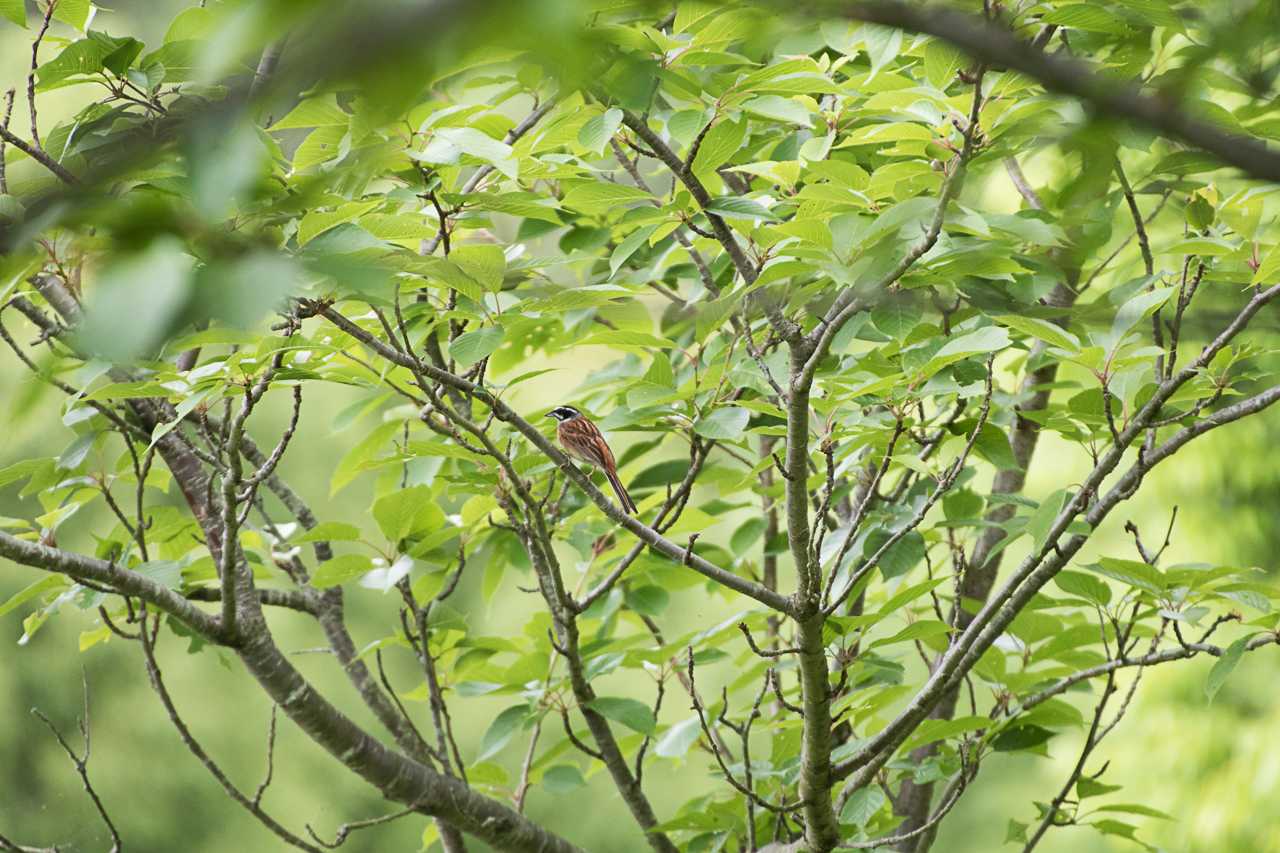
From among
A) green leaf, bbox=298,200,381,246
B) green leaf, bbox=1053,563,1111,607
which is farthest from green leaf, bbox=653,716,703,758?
green leaf, bbox=298,200,381,246

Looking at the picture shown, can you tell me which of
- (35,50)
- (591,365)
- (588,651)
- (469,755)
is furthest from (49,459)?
(469,755)

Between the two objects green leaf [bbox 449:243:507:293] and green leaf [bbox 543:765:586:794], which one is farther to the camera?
green leaf [bbox 543:765:586:794]

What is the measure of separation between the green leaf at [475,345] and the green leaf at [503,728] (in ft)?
2.13

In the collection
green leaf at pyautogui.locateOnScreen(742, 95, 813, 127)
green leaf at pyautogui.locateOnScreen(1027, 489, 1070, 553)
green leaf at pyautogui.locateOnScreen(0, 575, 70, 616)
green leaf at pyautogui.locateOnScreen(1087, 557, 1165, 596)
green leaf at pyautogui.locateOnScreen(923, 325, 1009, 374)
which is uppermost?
green leaf at pyautogui.locateOnScreen(742, 95, 813, 127)

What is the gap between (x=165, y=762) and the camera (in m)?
4.12

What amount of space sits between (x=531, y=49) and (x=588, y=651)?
148cm

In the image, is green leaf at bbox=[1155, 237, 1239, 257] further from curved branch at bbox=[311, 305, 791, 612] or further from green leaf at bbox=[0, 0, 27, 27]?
green leaf at bbox=[0, 0, 27, 27]

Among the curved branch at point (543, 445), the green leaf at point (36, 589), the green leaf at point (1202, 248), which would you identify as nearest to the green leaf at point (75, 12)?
the curved branch at point (543, 445)

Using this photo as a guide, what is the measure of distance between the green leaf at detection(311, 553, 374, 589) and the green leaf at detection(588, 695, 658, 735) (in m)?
0.35

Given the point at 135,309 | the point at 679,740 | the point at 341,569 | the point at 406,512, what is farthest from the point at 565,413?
the point at 135,309

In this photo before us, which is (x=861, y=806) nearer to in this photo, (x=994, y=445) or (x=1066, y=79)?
(x=994, y=445)

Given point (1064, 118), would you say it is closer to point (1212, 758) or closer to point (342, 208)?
point (342, 208)

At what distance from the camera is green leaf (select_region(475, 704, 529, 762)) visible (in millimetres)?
1648

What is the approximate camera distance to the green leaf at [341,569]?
5.11 feet
